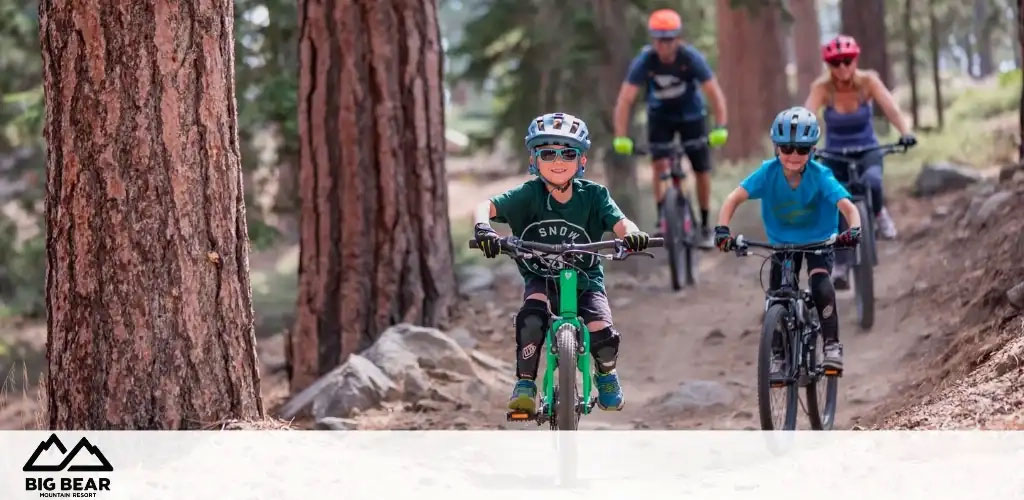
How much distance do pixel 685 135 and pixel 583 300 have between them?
19.7ft

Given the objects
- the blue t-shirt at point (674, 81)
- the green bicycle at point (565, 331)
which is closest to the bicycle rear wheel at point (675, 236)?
the blue t-shirt at point (674, 81)

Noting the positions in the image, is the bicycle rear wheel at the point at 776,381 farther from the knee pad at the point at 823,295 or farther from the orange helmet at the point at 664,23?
the orange helmet at the point at 664,23

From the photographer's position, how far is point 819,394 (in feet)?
28.9

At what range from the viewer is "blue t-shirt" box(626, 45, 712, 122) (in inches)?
476

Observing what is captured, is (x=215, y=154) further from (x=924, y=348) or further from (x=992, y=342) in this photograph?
(x=924, y=348)

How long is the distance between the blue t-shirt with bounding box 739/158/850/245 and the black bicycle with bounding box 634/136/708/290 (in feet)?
14.0

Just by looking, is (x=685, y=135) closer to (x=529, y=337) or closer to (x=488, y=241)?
(x=529, y=337)

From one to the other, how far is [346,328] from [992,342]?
17.9 feet

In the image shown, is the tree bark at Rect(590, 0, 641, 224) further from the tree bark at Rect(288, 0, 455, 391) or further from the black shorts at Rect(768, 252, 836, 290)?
the black shorts at Rect(768, 252, 836, 290)
